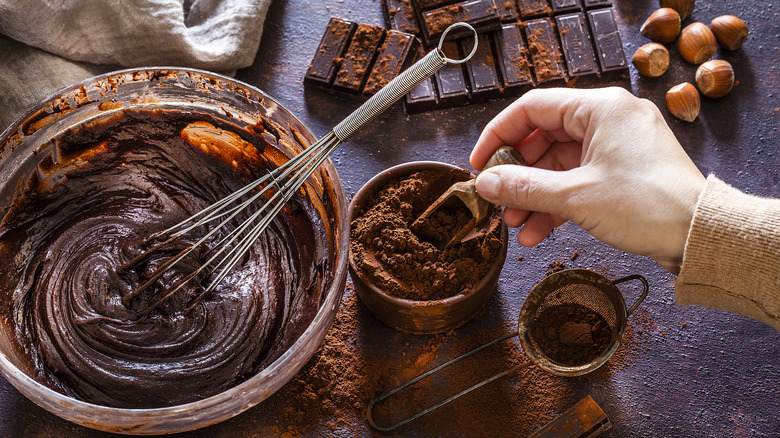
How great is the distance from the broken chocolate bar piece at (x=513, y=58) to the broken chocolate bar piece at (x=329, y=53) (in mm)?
476

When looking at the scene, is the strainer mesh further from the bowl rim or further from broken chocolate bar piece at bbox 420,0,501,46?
broken chocolate bar piece at bbox 420,0,501,46

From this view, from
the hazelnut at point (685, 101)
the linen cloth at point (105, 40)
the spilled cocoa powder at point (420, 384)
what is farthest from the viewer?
the hazelnut at point (685, 101)

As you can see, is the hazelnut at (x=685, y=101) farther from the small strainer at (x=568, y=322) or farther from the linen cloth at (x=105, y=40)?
the linen cloth at (x=105, y=40)

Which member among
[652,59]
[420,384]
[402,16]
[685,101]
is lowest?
[420,384]

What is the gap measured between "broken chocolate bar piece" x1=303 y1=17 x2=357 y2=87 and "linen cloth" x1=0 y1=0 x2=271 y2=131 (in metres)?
0.20

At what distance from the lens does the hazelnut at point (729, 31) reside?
203 cm

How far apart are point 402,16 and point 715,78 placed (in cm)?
99

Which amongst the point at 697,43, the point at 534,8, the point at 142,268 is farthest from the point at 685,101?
the point at 142,268

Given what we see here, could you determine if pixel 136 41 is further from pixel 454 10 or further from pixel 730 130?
pixel 730 130

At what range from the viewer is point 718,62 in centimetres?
200

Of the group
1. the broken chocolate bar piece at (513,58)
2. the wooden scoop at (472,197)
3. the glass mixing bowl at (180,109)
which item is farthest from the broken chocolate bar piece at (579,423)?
the broken chocolate bar piece at (513,58)

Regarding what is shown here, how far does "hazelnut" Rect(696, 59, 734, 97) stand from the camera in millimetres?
1979

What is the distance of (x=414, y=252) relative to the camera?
5.18ft

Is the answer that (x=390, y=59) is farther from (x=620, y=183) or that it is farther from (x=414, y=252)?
(x=620, y=183)
